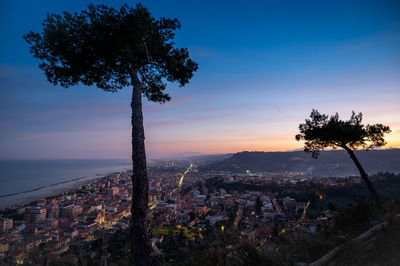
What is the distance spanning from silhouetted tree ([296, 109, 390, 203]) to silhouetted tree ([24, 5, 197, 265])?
346 inches

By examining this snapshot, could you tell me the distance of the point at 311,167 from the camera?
186 ft

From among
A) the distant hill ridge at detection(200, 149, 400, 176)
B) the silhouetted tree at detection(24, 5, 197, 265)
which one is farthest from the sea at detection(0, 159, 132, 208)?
the distant hill ridge at detection(200, 149, 400, 176)

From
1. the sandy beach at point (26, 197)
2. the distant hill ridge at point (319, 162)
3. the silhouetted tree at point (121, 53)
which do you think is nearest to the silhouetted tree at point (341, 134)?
the silhouetted tree at point (121, 53)

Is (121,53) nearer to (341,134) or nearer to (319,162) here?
(341,134)

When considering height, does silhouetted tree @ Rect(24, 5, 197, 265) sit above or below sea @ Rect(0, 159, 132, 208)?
above

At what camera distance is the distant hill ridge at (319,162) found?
1811 inches

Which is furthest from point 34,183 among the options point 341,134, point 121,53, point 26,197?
point 341,134

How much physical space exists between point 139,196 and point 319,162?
72.4 metres

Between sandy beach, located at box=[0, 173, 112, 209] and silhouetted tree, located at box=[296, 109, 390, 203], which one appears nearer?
silhouetted tree, located at box=[296, 109, 390, 203]

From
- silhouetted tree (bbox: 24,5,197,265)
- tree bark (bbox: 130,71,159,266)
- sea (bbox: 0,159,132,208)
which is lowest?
sea (bbox: 0,159,132,208)

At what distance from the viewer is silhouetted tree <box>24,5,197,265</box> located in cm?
370

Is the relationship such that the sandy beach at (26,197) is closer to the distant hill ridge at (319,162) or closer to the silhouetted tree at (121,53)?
the silhouetted tree at (121,53)

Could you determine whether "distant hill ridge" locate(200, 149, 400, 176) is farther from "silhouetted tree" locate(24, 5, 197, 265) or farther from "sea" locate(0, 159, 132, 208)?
"silhouetted tree" locate(24, 5, 197, 265)

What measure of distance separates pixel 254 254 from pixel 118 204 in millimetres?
26339
